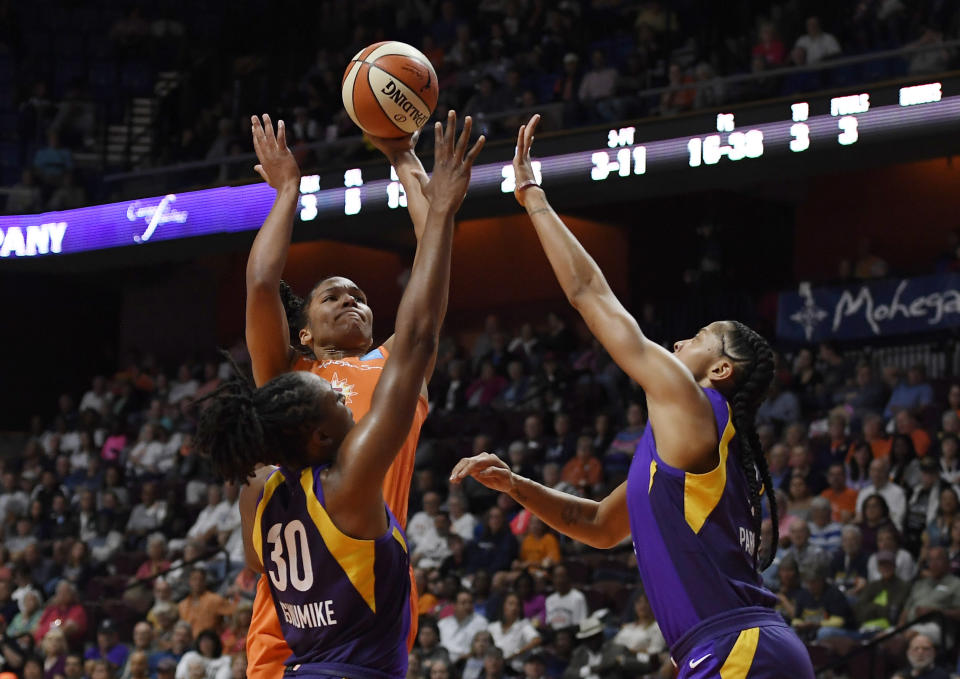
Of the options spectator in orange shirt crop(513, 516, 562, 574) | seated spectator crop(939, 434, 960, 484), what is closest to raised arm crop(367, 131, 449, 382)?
seated spectator crop(939, 434, 960, 484)

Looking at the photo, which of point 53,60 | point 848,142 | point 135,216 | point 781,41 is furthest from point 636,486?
point 53,60

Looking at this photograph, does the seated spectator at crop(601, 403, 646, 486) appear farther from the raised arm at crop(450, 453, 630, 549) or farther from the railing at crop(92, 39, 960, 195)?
the raised arm at crop(450, 453, 630, 549)

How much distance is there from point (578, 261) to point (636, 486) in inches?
23.7

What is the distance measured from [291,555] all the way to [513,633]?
7185 mm

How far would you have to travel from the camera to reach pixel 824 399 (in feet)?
38.9

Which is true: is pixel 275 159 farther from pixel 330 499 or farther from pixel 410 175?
pixel 330 499

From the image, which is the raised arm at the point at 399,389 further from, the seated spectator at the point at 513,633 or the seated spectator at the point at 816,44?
the seated spectator at the point at 816,44

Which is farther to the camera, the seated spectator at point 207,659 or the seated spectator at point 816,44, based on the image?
the seated spectator at point 816,44

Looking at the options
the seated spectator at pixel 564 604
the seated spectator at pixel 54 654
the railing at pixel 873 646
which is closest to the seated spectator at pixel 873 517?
the railing at pixel 873 646

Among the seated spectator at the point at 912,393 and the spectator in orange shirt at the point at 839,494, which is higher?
the seated spectator at the point at 912,393

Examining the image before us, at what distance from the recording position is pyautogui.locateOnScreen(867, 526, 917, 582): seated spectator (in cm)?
896

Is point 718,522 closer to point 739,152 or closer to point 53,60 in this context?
point 739,152

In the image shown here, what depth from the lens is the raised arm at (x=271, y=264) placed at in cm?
381

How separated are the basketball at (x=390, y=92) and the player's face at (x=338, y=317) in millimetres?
507
